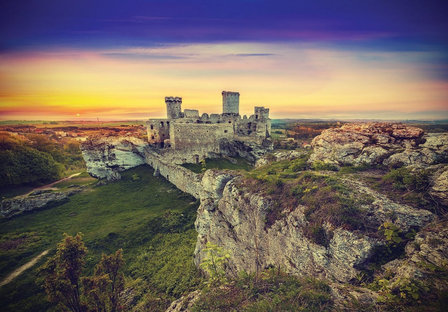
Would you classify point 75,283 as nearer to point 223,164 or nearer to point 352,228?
point 352,228

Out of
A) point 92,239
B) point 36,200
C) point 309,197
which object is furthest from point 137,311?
point 36,200

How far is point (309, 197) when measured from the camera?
10711 millimetres

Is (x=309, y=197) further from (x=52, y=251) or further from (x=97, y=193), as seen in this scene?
(x=97, y=193)

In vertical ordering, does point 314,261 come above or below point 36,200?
above

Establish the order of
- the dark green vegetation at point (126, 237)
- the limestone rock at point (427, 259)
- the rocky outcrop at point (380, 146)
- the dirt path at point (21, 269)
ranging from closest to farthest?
the limestone rock at point (427, 259) → the rocky outcrop at point (380, 146) → the dark green vegetation at point (126, 237) → the dirt path at point (21, 269)

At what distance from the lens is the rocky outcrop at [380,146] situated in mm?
11562

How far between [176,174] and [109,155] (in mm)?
14998

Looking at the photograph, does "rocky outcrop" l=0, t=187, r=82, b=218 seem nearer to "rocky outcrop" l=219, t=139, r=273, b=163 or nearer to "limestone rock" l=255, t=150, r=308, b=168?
"rocky outcrop" l=219, t=139, r=273, b=163

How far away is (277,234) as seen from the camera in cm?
1095

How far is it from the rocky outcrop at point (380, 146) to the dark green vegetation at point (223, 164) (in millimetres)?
21373

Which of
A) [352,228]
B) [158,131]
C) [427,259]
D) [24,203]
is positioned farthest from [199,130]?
[427,259]

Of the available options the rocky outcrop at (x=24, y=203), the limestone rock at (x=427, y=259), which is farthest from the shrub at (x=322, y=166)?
the rocky outcrop at (x=24, y=203)

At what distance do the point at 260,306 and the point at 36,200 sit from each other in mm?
34104

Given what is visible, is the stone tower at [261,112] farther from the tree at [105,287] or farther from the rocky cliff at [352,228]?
the tree at [105,287]
